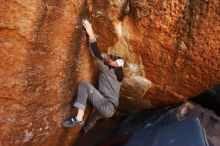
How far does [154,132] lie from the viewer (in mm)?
5281

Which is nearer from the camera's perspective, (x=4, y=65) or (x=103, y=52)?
(x=4, y=65)

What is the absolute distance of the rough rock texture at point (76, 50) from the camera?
4.05 m

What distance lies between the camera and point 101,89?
16.0 ft

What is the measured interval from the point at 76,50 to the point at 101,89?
666mm

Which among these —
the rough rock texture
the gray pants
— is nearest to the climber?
the gray pants

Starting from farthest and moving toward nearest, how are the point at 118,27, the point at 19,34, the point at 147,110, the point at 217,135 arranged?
the point at 147,110 → the point at 217,135 → the point at 118,27 → the point at 19,34

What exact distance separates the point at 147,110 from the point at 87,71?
1.73 meters

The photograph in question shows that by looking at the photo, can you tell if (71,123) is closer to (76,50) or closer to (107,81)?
(107,81)

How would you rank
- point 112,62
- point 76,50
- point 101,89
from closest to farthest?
point 76,50 → point 112,62 → point 101,89

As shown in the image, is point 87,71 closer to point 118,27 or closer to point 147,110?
point 118,27

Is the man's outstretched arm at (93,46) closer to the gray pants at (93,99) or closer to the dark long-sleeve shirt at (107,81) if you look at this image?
the dark long-sleeve shirt at (107,81)

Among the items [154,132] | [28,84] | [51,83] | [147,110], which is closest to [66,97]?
[51,83]

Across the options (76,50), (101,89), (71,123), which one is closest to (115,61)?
(101,89)

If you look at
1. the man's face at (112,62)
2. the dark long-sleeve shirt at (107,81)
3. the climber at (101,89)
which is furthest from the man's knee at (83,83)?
the man's face at (112,62)
